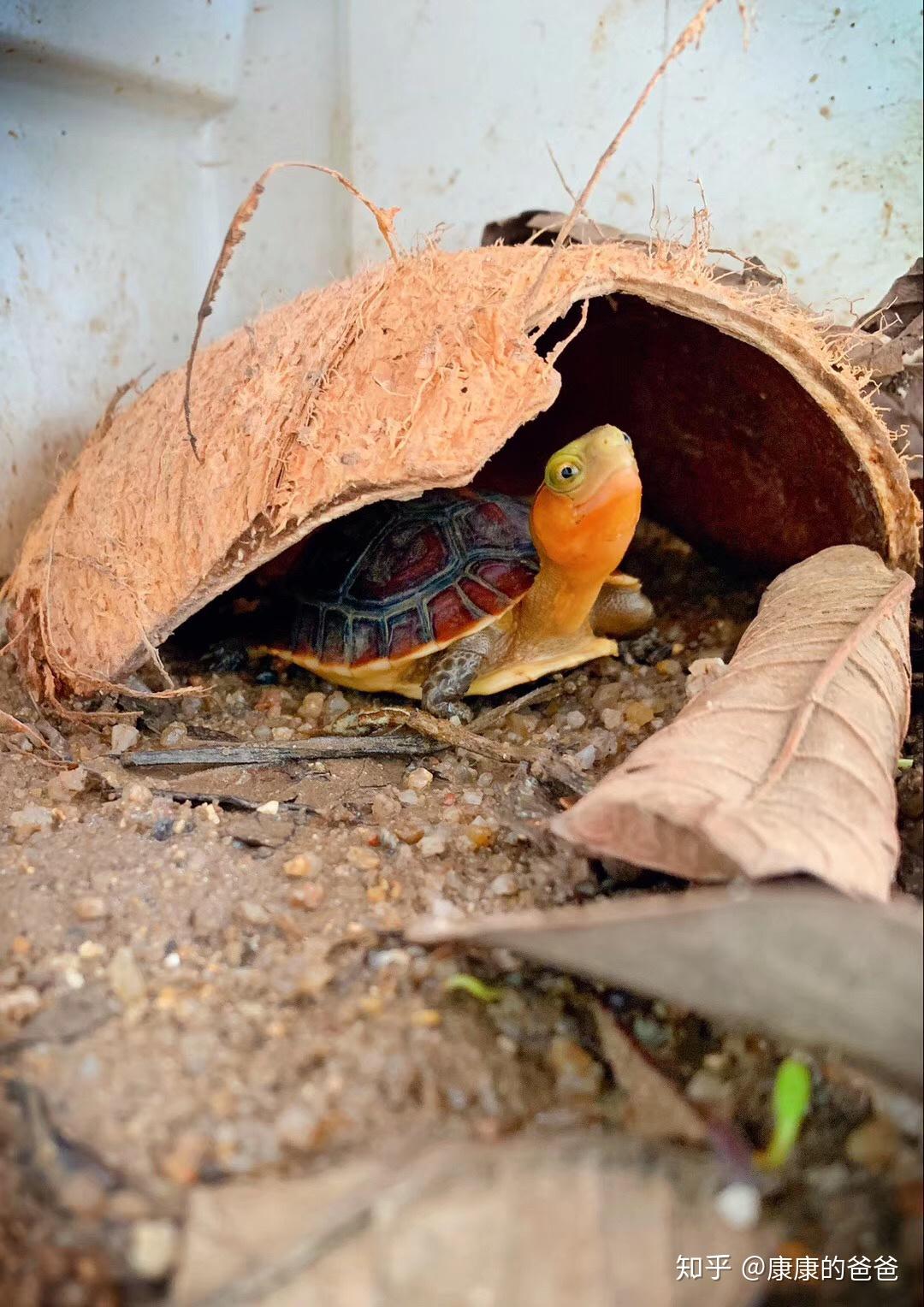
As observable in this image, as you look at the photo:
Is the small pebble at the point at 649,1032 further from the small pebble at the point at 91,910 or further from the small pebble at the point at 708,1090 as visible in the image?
the small pebble at the point at 91,910

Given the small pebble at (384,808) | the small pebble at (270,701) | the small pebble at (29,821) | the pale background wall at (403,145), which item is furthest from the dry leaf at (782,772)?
the pale background wall at (403,145)

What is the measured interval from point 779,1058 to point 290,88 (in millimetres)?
2772

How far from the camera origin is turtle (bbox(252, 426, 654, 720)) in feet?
6.54

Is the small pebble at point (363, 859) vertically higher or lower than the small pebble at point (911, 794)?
lower

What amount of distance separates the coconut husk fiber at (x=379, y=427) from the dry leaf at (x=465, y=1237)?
1.02 metres

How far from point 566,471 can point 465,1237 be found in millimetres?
1450

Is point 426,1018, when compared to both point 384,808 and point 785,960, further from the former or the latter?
point 384,808

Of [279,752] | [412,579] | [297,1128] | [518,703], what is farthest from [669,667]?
[297,1128]

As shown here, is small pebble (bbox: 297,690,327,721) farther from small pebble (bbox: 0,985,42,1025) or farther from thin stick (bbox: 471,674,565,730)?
small pebble (bbox: 0,985,42,1025)

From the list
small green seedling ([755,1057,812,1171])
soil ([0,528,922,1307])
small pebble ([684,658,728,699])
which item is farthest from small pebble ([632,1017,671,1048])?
small pebble ([684,658,728,699])

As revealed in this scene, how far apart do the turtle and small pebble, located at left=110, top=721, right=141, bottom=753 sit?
1.54ft

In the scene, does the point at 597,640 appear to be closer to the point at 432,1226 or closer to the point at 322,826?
the point at 322,826

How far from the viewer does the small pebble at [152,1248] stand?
730 mm

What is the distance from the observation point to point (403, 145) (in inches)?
102
